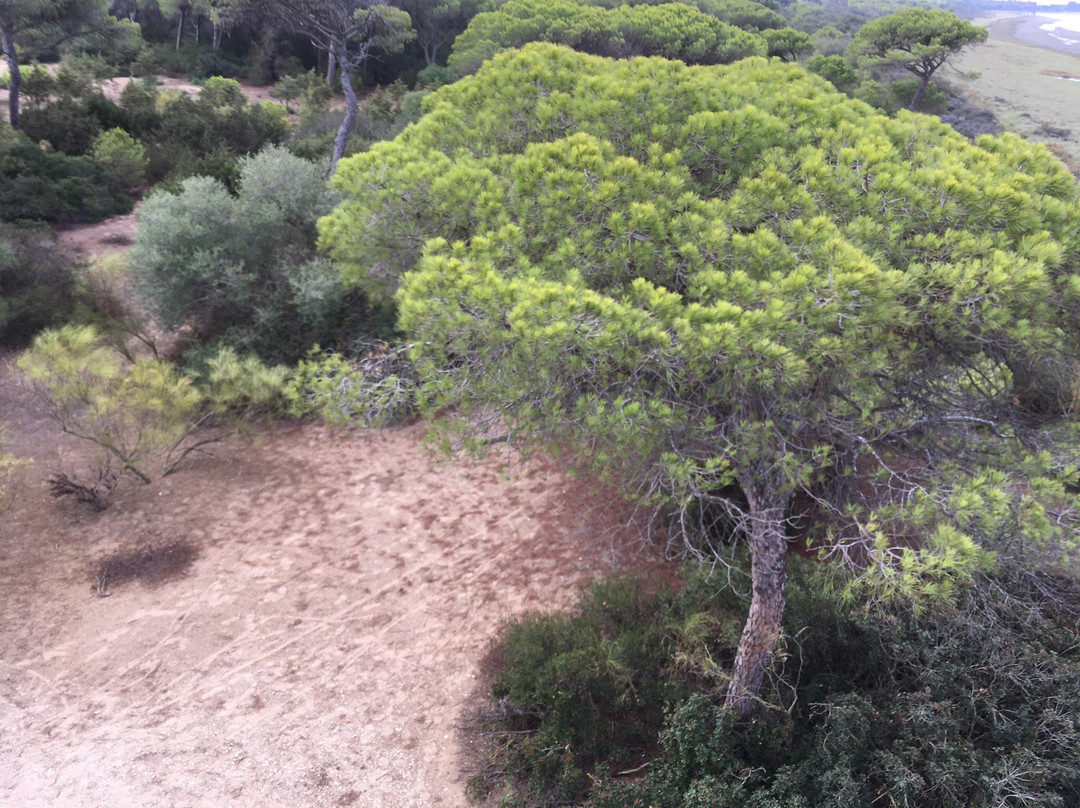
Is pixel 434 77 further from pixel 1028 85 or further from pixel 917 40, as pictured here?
pixel 1028 85

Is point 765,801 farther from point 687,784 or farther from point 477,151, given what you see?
point 477,151

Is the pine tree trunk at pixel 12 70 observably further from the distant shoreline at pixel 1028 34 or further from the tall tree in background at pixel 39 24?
the distant shoreline at pixel 1028 34

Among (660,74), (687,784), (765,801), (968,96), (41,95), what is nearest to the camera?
(765,801)

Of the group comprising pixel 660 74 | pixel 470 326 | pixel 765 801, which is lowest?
pixel 765 801

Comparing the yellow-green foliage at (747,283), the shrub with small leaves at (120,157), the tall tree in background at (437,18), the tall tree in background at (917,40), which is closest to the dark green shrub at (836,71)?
the tall tree in background at (917,40)

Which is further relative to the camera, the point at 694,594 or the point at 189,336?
the point at 189,336

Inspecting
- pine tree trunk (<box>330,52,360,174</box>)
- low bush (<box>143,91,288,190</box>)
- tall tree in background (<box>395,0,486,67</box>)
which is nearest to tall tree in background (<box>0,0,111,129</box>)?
low bush (<box>143,91,288,190</box>)

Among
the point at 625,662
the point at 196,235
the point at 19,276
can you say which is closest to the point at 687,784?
the point at 625,662
